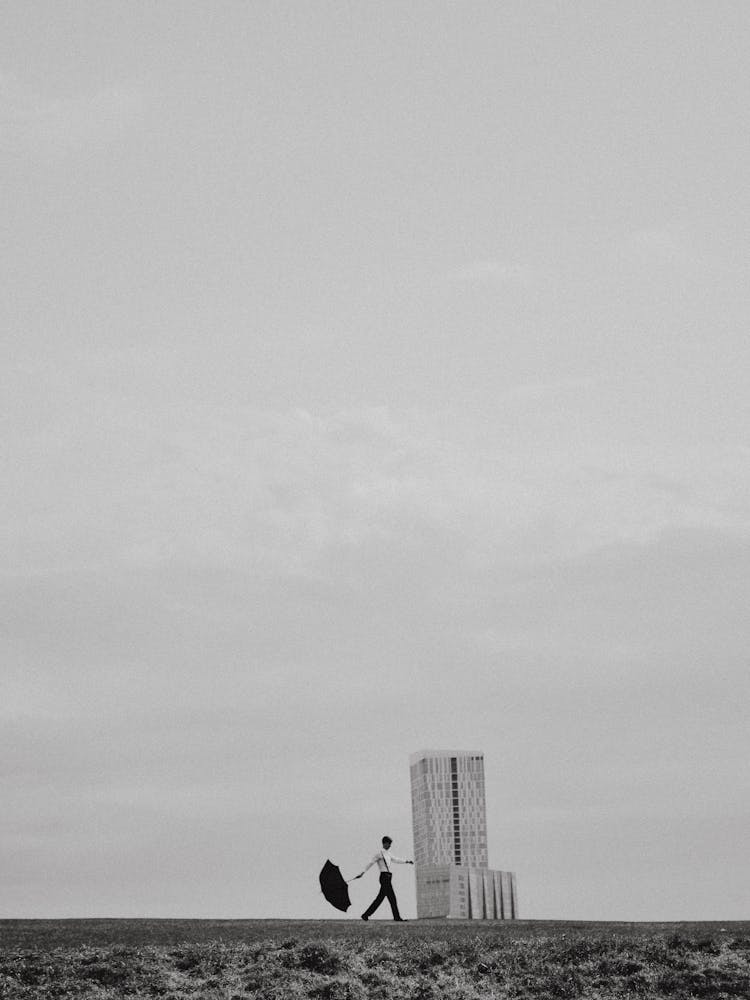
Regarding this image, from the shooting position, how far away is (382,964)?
35250 mm

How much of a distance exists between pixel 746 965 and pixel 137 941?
49.9ft

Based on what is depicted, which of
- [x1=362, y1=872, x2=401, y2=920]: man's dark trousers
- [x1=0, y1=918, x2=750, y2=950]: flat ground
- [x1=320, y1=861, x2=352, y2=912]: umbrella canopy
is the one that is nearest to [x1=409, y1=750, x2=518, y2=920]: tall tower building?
[x1=320, y1=861, x2=352, y2=912]: umbrella canopy

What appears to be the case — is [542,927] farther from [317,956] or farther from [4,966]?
[4,966]

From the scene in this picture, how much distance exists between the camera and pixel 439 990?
111 feet

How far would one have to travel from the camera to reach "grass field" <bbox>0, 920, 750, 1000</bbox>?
33.8m

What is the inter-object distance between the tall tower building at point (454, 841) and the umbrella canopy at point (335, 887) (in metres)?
46.8

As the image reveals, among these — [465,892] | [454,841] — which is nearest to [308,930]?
[465,892]

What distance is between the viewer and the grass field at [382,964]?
111 feet

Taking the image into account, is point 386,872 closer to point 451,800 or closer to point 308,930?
point 308,930

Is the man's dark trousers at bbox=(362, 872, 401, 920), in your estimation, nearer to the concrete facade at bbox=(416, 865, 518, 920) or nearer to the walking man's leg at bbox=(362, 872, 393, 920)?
the walking man's leg at bbox=(362, 872, 393, 920)

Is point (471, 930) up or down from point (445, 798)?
down

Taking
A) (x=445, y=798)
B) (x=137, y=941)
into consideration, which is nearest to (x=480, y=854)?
(x=445, y=798)

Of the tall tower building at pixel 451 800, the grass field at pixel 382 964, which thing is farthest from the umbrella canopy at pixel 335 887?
the tall tower building at pixel 451 800

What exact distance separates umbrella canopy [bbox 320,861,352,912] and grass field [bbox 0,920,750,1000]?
5.50 m
